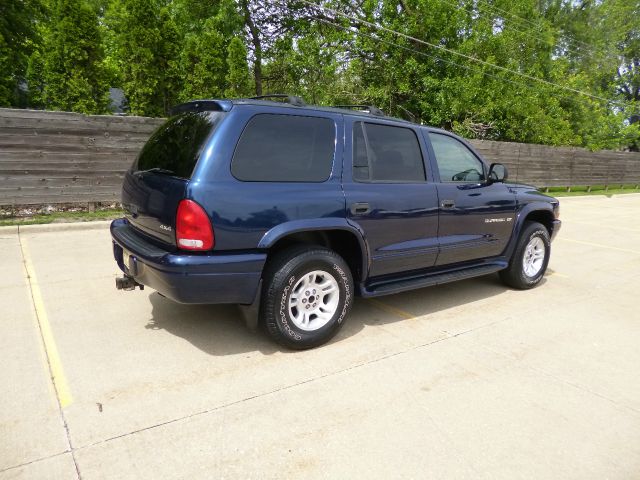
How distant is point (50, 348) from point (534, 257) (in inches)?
203

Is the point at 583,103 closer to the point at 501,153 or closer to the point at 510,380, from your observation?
the point at 501,153

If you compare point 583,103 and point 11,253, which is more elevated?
point 583,103

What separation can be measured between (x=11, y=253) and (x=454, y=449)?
5.94 metres

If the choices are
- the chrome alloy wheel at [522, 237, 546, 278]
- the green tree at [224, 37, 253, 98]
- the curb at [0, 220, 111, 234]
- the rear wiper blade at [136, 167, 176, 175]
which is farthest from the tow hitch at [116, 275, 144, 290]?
the green tree at [224, 37, 253, 98]

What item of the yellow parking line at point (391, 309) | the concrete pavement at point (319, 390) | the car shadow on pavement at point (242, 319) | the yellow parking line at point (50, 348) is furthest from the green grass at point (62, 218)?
the yellow parking line at point (391, 309)

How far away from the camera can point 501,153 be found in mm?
16328

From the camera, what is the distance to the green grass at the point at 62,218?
7477mm

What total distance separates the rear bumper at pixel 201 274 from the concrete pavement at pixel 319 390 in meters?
Answer: 0.53

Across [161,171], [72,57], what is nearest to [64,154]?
[72,57]

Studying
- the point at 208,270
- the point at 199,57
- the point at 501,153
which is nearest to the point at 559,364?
the point at 208,270

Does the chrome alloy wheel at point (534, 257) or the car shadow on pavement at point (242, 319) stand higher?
the chrome alloy wheel at point (534, 257)

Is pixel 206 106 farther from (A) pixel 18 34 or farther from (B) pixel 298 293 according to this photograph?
(A) pixel 18 34

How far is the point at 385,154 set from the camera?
407cm

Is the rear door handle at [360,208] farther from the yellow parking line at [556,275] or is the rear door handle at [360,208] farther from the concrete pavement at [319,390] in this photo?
the yellow parking line at [556,275]
